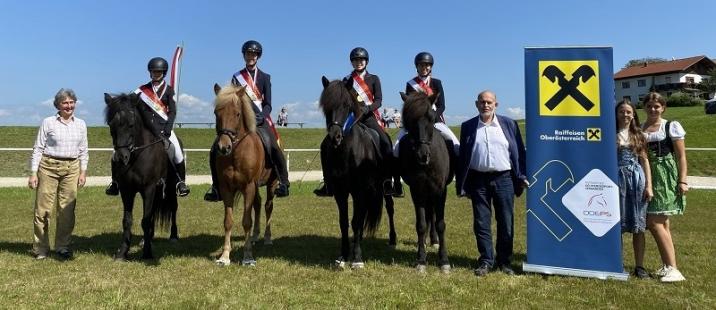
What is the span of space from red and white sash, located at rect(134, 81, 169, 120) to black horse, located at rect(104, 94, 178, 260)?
17.4 inches

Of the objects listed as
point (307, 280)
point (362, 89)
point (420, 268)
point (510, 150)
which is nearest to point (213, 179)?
point (307, 280)

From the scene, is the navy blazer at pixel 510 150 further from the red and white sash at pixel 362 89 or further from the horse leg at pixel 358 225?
the red and white sash at pixel 362 89

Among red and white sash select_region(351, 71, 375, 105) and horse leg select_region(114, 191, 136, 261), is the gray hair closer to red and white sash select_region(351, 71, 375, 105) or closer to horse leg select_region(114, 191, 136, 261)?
horse leg select_region(114, 191, 136, 261)

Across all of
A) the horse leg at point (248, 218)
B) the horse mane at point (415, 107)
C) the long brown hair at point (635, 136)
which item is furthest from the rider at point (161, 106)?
the long brown hair at point (635, 136)

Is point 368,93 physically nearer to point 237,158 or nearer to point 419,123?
point 419,123

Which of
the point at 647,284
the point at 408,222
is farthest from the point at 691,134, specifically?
the point at 647,284

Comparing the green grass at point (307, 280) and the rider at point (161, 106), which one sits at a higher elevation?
the rider at point (161, 106)

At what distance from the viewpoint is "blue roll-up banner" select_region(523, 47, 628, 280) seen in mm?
5840

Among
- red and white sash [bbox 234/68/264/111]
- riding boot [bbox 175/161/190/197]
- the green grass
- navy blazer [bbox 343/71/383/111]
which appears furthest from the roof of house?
riding boot [bbox 175/161/190/197]

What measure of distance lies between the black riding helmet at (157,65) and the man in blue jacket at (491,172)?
488cm

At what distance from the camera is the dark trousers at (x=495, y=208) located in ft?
20.6

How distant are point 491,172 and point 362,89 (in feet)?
7.85

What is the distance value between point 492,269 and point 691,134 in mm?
31775

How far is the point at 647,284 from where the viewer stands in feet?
18.6
